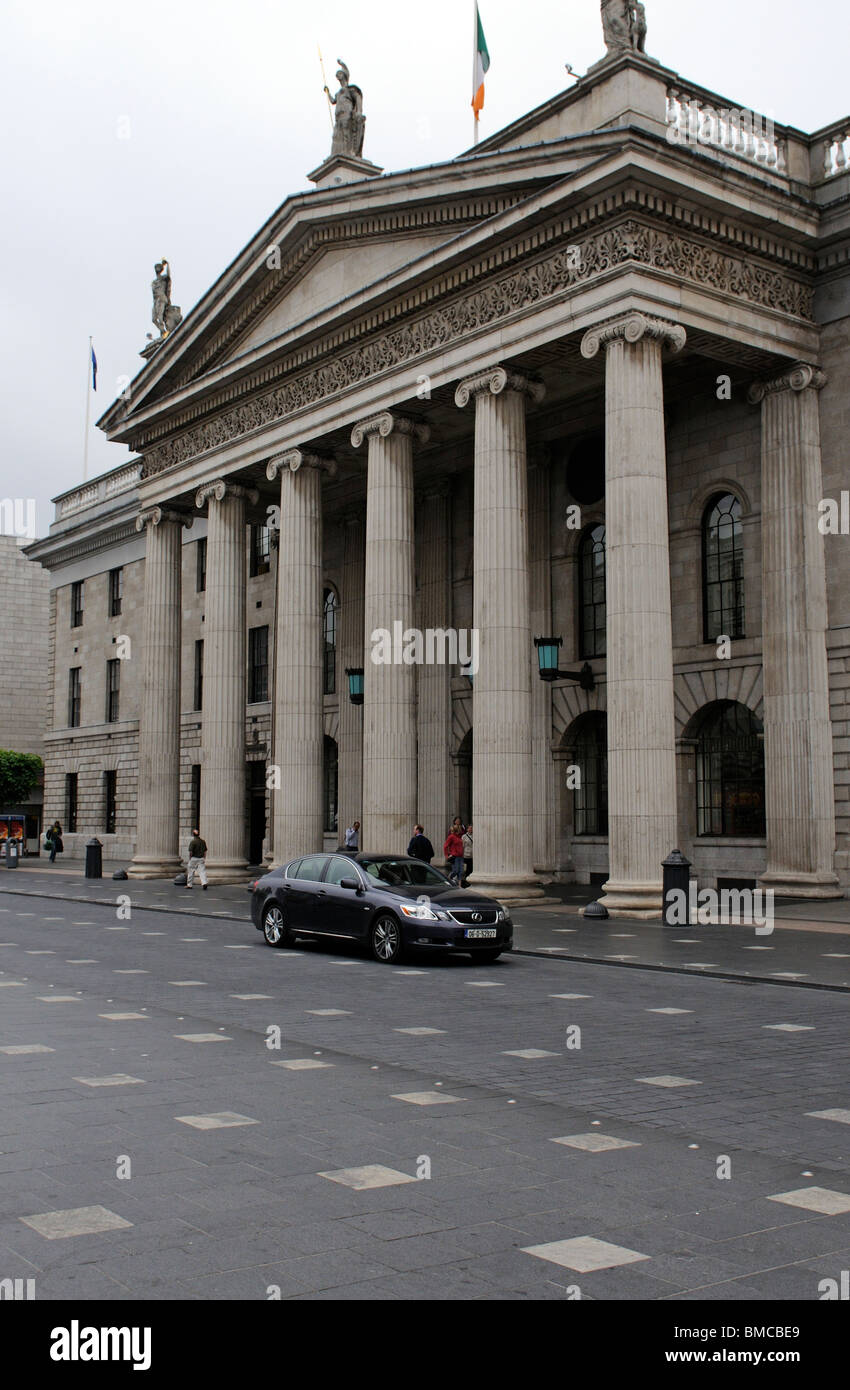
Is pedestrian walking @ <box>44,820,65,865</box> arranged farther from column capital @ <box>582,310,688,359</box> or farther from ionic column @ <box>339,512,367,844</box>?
column capital @ <box>582,310,688,359</box>

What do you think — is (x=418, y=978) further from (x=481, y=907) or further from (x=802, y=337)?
(x=802, y=337)

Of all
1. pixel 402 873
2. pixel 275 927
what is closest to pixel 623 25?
pixel 402 873

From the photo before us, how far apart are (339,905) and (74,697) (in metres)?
39.8

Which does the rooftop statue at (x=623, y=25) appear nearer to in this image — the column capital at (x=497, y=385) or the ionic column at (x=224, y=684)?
the column capital at (x=497, y=385)

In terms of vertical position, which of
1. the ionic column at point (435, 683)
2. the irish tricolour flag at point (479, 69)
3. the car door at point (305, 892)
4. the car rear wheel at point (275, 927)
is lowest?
the car rear wheel at point (275, 927)

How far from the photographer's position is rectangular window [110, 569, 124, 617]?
2077 inches

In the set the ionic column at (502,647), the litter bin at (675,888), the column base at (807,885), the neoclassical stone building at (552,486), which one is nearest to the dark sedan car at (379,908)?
the litter bin at (675,888)

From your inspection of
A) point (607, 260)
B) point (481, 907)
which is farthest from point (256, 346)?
point (481, 907)

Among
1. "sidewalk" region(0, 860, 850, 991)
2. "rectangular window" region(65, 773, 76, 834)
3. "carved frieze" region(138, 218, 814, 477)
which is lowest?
"sidewalk" region(0, 860, 850, 991)

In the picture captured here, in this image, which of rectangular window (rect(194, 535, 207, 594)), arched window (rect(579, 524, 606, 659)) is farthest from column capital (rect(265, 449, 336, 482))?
rectangular window (rect(194, 535, 207, 594))

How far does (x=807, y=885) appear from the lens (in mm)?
24578

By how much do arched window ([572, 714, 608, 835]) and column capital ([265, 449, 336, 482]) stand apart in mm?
9019

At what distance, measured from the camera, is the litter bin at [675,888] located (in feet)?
69.2

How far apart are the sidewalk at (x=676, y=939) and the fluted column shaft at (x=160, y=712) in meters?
7.00
